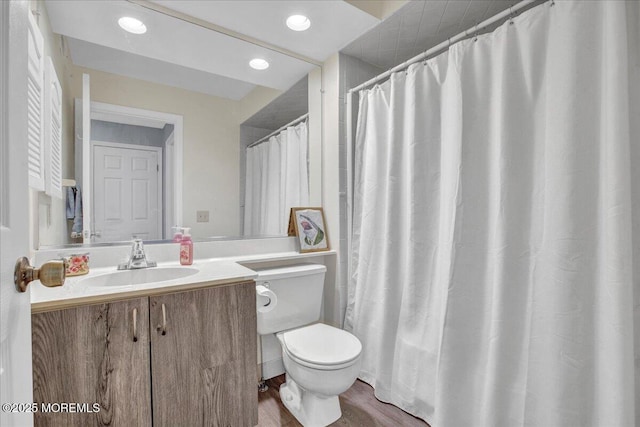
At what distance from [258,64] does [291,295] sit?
1.51 m

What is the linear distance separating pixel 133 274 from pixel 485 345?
64.8 inches

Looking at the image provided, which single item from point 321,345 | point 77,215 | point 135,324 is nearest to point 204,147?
point 77,215

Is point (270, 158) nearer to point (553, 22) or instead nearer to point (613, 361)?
point (553, 22)

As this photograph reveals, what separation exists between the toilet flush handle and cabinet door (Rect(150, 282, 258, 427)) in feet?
0.57

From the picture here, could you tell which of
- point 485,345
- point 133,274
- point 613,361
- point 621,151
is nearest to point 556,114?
point 621,151

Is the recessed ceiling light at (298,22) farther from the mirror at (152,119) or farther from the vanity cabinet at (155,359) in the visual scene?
the vanity cabinet at (155,359)

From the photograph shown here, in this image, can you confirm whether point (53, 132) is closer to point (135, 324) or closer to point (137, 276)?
point (137, 276)

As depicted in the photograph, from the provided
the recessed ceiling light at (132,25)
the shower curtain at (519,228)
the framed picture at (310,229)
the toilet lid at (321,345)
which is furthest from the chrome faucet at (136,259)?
the shower curtain at (519,228)

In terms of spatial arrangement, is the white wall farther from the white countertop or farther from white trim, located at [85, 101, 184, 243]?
white trim, located at [85, 101, 184, 243]

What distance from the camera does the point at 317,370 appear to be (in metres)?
1.41

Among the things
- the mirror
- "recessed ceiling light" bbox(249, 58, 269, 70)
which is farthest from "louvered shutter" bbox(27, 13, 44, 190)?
"recessed ceiling light" bbox(249, 58, 269, 70)

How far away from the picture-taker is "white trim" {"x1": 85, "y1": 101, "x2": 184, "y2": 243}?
1621 millimetres

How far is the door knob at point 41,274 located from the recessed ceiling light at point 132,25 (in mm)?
1574

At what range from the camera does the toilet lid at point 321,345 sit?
1457 millimetres
